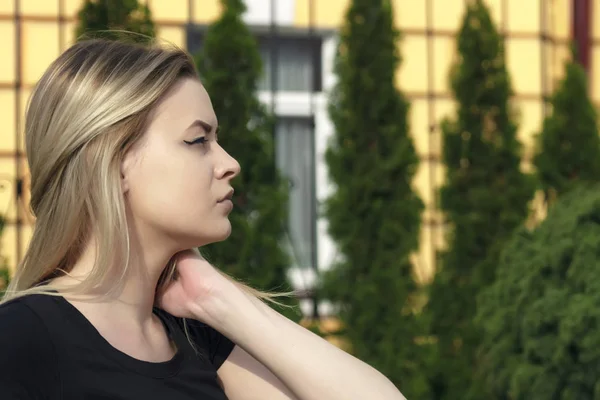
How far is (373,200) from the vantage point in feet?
23.8

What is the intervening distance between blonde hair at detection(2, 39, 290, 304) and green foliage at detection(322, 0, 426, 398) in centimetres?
493

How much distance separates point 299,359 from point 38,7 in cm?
579

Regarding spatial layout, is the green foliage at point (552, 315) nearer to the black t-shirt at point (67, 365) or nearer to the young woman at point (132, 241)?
the young woman at point (132, 241)

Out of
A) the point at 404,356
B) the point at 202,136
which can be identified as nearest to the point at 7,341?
the point at 202,136

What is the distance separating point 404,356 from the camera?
22.8 feet

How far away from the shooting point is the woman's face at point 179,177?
7.29 ft

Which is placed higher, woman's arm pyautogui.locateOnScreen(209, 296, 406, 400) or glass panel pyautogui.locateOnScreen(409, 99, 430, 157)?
glass panel pyautogui.locateOnScreen(409, 99, 430, 157)

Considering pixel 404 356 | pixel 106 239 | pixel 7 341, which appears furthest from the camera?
pixel 404 356

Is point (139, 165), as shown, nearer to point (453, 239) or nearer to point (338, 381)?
point (338, 381)

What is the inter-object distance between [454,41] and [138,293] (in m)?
6.11

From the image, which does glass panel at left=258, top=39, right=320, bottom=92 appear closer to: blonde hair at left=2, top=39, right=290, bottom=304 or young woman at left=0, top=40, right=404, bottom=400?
young woman at left=0, top=40, right=404, bottom=400

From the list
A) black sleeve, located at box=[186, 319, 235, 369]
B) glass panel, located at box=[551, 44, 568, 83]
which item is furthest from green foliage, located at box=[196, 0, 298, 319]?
black sleeve, located at box=[186, 319, 235, 369]

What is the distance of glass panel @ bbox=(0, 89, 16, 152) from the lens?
23.4ft

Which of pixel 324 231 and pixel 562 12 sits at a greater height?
pixel 562 12
